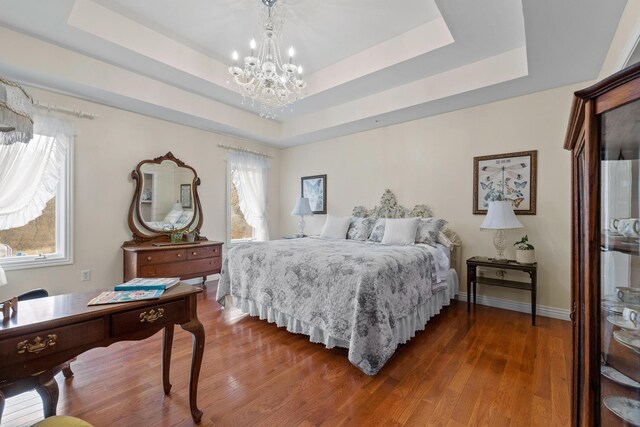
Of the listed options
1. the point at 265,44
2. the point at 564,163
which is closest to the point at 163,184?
the point at 265,44

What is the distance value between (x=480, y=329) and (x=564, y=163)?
201 centimetres

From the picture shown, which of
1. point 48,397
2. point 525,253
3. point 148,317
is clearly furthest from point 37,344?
point 525,253

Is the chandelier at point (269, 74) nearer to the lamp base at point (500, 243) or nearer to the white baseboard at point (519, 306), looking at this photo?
the lamp base at point (500, 243)

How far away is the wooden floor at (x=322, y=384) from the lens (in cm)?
159

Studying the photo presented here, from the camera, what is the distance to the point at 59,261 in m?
3.22

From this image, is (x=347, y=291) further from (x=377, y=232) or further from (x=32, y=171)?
(x=32, y=171)

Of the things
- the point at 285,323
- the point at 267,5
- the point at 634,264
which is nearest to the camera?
the point at 634,264

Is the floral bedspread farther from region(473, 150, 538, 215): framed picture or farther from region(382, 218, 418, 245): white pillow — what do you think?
region(473, 150, 538, 215): framed picture

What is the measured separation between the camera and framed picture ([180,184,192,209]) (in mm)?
4344

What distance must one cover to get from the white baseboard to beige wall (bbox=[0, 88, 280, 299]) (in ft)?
14.8

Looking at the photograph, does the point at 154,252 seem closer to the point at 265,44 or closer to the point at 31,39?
the point at 31,39

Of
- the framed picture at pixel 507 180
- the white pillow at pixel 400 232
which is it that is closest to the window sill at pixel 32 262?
the white pillow at pixel 400 232

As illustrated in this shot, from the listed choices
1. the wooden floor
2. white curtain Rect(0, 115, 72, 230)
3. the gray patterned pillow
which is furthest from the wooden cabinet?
white curtain Rect(0, 115, 72, 230)

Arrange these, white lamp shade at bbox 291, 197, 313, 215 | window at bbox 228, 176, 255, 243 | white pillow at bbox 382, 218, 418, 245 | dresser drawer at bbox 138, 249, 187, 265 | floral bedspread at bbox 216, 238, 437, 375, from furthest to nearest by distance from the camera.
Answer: window at bbox 228, 176, 255, 243 < white lamp shade at bbox 291, 197, 313, 215 < dresser drawer at bbox 138, 249, 187, 265 < white pillow at bbox 382, 218, 418, 245 < floral bedspread at bbox 216, 238, 437, 375
